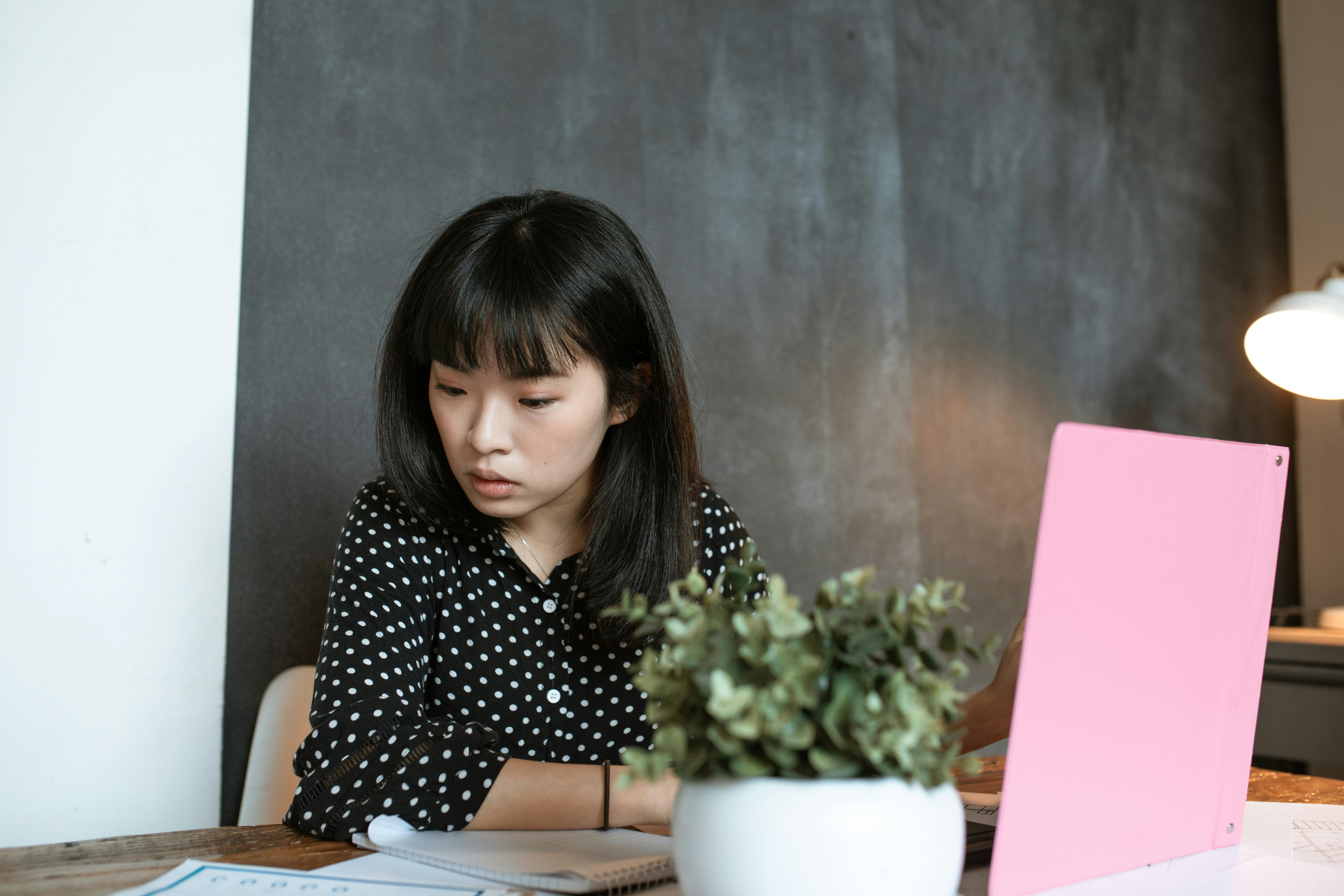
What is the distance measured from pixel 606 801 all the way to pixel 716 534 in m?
0.54

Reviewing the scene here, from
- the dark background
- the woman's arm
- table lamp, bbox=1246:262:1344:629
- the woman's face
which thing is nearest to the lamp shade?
table lamp, bbox=1246:262:1344:629

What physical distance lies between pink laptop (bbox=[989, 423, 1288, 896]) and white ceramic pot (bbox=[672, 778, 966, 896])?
12 cm

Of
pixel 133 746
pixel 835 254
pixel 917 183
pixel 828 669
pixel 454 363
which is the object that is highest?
pixel 917 183

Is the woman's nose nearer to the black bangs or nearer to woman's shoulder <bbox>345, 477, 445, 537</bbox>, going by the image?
the black bangs

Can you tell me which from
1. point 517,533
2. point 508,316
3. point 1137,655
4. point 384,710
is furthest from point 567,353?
point 1137,655

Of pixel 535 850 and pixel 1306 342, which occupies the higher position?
pixel 1306 342

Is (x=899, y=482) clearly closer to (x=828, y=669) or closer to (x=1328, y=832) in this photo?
(x=1328, y=832)

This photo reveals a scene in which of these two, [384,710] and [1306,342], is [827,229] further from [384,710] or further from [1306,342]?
[384,710]

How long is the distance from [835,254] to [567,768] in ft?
5.34

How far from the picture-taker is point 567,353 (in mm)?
1013

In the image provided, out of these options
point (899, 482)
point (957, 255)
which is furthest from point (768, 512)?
point (957, 255)

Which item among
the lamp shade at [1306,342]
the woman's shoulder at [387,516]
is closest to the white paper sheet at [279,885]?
the woman's shoulder at [387,516]

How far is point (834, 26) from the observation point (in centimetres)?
224

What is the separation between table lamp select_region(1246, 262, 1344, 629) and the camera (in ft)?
5.62
